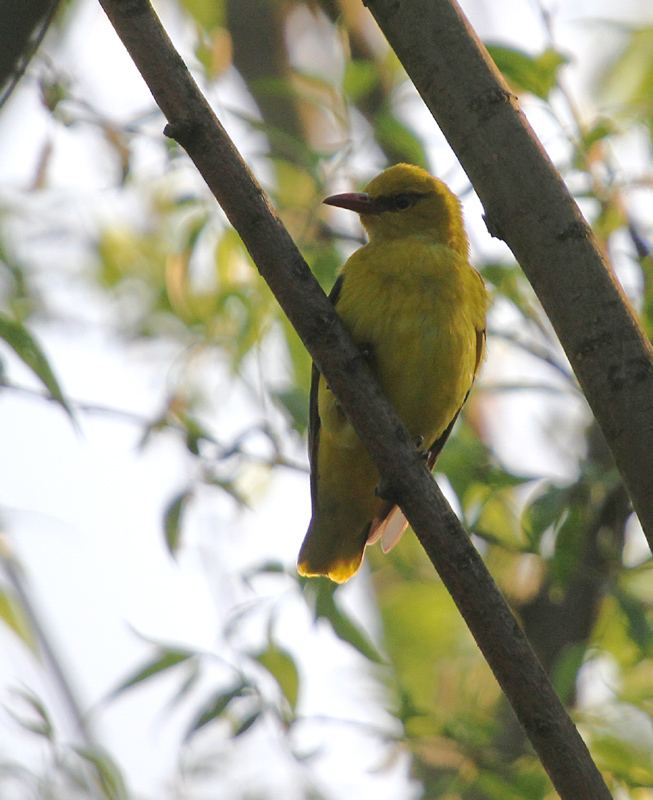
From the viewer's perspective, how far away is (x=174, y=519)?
4.00 metres

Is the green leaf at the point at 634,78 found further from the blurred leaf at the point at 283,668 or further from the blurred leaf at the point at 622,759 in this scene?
the blurred leaf at the point at 283,668

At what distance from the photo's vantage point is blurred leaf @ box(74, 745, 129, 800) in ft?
10.7

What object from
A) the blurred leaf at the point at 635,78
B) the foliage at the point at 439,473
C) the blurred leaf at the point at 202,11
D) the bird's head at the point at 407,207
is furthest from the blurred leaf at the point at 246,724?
the blurred leaf at the point at 202,11

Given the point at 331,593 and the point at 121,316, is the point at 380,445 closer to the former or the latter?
the point at 331,593

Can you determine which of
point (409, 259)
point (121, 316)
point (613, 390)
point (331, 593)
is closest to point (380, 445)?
point (613, 390)

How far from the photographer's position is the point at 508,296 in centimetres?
456

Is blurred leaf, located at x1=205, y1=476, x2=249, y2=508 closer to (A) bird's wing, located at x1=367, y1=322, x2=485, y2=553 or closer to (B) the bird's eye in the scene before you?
(A) bird's wing, located at x1=367, y1=322, x2=485, y2=553

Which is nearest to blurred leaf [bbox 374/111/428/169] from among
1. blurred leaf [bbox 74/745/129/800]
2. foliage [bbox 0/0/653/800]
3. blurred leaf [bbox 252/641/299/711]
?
foliage [bbox 0/0/653/800]

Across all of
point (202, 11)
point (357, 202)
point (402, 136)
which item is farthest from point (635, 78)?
point (202, 11)

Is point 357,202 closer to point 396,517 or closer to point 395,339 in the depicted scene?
point 395,339

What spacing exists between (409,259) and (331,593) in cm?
148

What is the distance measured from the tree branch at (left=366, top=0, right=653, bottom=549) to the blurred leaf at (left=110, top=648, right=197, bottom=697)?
2161 millimetres

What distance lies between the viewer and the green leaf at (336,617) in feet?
12.1

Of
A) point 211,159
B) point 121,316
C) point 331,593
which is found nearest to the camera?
point 211,159
